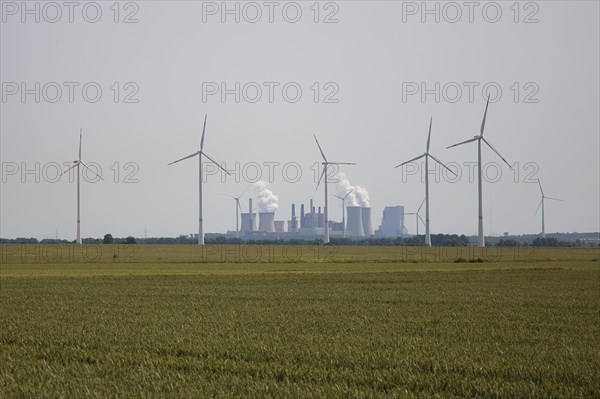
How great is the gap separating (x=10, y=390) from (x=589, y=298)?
33.2 m

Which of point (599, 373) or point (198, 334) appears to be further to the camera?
point (198, 334)

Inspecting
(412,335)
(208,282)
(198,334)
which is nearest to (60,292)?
(208,282)

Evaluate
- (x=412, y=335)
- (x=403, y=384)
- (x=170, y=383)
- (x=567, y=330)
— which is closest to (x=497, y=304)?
(x=567, y=330)

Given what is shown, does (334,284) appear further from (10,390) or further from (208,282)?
(10,390)

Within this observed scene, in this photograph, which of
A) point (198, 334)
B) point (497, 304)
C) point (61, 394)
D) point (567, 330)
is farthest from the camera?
point (497, 304)

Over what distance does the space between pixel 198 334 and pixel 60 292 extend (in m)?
23.4

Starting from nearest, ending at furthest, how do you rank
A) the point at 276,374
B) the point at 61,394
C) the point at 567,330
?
the point at 61,394 < the point at 276,374 < the point at 567,330

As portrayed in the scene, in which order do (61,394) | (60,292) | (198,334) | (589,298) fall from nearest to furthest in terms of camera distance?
1. (61,394)
2. (198,334)
3. (589,298)
4. (60,292)

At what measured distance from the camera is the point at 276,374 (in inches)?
715

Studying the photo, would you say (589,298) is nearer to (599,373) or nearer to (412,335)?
(412,335)

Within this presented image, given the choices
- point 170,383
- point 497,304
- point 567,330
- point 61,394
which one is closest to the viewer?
point 61,394

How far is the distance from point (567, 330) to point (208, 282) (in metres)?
33.7

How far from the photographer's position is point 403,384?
17.1 m

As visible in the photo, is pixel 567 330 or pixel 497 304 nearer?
pixel 567 330
